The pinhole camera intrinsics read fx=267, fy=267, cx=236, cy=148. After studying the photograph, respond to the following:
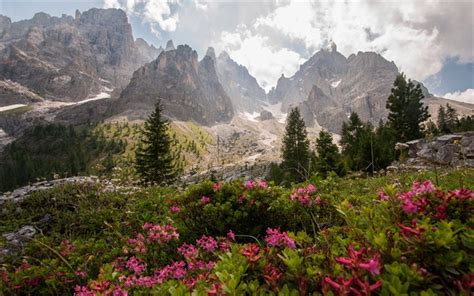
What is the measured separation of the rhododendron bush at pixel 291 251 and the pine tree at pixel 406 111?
142 ft

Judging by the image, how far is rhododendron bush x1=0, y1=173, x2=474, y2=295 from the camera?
1.50 m

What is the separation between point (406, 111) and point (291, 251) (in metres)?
47.8

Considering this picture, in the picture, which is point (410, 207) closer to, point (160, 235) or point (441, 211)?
point (441, 211)

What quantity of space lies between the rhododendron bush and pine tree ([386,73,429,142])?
4339cm

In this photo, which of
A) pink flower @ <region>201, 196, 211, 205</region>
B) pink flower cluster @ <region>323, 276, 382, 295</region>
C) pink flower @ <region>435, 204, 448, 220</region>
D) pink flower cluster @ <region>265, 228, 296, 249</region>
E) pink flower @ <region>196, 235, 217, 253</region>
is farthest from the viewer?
pink flower @ <region>201, 196, 211, 205</region>

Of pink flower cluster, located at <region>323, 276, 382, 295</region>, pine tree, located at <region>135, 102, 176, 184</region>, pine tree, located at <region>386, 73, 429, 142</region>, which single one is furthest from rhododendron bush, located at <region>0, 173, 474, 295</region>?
pine tree, located at <region>386, 73, 429, 142</region>

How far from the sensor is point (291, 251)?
6.40 feet

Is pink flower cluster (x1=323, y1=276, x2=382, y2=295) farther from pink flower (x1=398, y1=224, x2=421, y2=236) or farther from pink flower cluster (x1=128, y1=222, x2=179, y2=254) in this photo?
pink flower cluster (x1=128, y1=222, x2=179, y2=254)

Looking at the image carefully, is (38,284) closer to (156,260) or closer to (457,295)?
(156,260)

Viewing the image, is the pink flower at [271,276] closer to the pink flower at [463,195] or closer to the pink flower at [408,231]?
the pink flower at [408,231]

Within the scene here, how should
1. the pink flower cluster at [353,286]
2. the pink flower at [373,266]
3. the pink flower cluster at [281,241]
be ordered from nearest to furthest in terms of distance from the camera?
the pink flower cluster at [353,286] < the pink flower at [373,266] < the pink flower cluster at [281,241]

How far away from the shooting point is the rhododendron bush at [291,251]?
1.50m

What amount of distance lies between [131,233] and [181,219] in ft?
5.29

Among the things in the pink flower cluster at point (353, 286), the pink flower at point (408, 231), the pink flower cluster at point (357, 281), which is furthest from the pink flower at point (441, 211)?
A: the pink flower cluster at point (353, 286)
